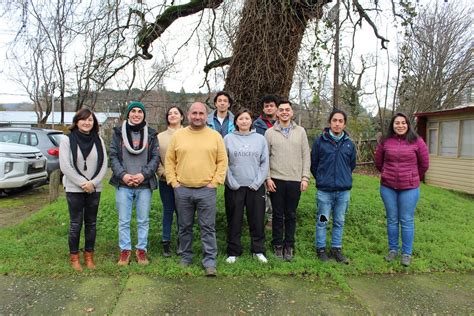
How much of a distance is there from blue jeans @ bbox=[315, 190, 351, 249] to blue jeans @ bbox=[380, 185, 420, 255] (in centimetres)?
53

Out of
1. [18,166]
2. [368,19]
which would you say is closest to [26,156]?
[18,166]

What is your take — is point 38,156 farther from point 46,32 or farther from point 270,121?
point 270,121

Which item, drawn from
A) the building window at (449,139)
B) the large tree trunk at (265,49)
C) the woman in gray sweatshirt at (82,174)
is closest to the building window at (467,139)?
the building window at (449,139)

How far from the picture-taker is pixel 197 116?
4.03 m

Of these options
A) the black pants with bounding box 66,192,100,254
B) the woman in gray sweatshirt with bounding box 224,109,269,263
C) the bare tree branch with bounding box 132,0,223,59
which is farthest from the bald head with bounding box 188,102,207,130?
the bare tree branch with bounding box 132,0,223,59

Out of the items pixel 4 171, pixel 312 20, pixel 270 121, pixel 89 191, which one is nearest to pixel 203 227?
pixel 89 191

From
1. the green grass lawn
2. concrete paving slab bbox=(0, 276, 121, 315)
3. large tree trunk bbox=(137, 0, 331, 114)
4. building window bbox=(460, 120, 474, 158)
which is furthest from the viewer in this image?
building window bbox=(460, 120, 474, 158)

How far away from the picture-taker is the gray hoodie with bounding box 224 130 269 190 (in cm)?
420

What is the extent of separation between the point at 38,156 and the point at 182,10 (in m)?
5.03

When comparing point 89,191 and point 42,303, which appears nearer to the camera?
point 42,303

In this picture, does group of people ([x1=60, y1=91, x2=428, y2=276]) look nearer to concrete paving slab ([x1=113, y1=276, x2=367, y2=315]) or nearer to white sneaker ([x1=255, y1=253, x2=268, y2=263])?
white sneaker ([x1=255, y1=253, x2=268, y2=263])

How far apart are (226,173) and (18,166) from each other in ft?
19.8

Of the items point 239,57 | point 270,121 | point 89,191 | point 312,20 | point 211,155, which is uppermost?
point 312,20

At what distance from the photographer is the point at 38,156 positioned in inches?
345
